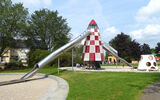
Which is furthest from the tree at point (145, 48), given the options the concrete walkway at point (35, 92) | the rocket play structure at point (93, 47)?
the concrete walkway at point (35, 92)

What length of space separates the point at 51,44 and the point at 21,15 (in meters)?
14.1

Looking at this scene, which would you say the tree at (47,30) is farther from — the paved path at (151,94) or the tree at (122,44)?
the paved path at (151,94)

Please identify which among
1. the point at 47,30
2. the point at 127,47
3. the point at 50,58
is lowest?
the point at 50,58

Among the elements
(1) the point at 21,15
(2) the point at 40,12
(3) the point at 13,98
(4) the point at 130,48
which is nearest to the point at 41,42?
(2) the point at 40,12

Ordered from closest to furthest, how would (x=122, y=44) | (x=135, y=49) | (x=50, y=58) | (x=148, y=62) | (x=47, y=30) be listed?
(x=50, y=58) → (x=148, y=62) → (x=47, y=30) → (x=135, y=49) → (x=122, y=44)

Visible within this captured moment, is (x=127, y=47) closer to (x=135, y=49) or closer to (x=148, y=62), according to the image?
(x=135, y=49)

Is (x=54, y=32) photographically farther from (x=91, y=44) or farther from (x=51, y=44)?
(x=91, y=44)

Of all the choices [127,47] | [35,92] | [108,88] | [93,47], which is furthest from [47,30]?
[108,88]

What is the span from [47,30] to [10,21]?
1343 cm

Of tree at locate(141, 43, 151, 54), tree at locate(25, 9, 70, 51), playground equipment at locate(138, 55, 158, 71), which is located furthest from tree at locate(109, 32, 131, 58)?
playground equipment at locate(138, 55, 158, 71)

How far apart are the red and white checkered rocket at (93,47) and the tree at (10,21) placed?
1564 centimetres

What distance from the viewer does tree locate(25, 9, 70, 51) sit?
39.8m

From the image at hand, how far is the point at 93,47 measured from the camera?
1942cm

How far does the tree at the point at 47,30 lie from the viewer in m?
39.8
